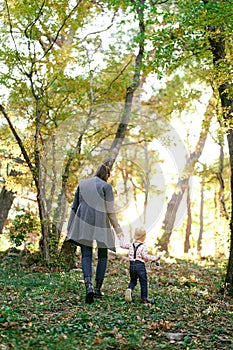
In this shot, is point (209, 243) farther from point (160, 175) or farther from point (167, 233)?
point (167, 233)

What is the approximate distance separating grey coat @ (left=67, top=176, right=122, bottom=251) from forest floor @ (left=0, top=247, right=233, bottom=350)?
88cm

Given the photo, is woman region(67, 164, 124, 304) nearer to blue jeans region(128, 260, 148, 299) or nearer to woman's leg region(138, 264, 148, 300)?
blue jeans region(128, 260, 148, 299)

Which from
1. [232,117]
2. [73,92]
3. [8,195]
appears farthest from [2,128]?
[232,117]

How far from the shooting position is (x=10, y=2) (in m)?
9.39

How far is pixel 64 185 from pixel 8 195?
4318 mm

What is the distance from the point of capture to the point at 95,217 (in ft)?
20.5

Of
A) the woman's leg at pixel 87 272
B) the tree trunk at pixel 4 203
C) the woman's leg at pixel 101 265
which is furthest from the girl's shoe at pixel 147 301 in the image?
the tree trunk at pixel 4 203

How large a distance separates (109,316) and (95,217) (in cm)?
157

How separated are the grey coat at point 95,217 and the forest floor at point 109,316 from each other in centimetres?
88

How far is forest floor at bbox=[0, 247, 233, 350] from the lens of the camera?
13.6 feet

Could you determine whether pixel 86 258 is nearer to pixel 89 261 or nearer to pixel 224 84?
pixel 89 261

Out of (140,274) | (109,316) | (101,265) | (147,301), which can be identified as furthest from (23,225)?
(109,316)

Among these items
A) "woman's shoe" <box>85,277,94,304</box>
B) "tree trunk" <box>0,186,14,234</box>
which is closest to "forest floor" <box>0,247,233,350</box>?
"woman's shoe" <box>85,277,94,304</box>

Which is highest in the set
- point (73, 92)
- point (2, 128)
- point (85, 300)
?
point (73, 92)
